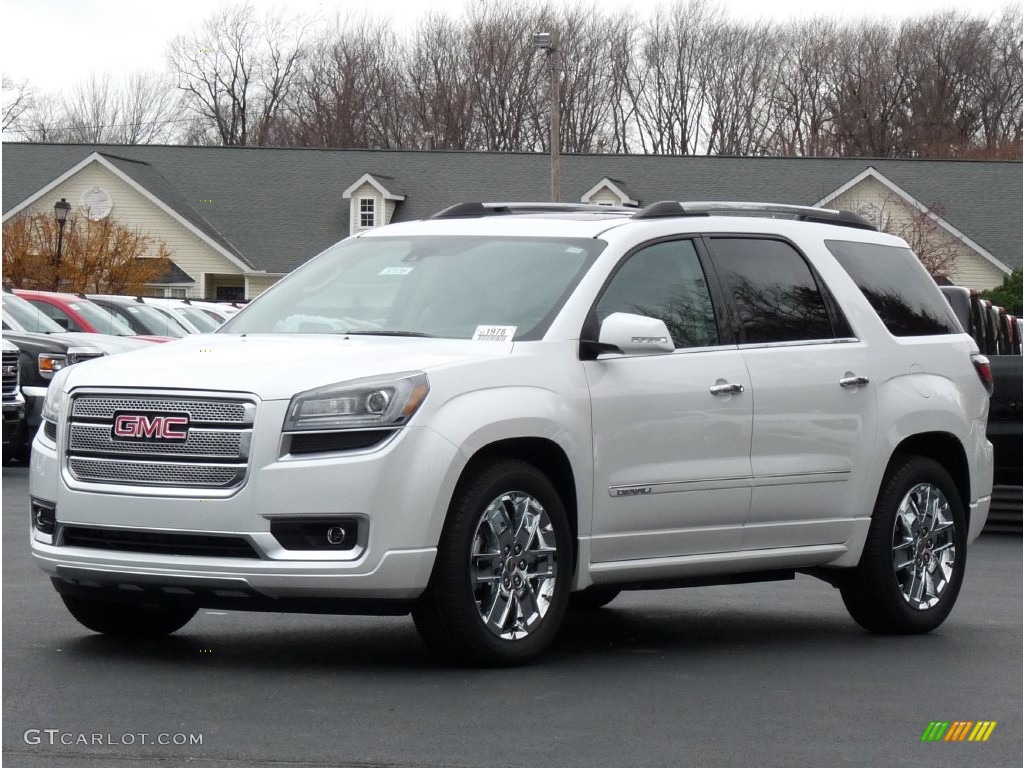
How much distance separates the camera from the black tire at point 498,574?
279 inches

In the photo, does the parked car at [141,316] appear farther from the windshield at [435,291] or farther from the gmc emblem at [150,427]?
the gmc emblem at [150,427]

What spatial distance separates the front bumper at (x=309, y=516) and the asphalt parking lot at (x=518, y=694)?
340 mm

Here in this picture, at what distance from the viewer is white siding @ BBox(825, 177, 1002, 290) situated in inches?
2173

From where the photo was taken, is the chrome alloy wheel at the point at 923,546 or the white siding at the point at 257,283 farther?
the white siding at the point at 257,283

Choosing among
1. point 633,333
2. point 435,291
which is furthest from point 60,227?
point 633,333

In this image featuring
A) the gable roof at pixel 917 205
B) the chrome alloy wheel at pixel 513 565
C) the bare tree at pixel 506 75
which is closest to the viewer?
the chrome alloy wheel at pixel 513 565

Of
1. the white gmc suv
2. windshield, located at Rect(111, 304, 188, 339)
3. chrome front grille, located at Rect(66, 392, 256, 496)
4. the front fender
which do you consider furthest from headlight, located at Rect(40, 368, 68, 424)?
windshield, located at Rect(111, 304, 188, 339)

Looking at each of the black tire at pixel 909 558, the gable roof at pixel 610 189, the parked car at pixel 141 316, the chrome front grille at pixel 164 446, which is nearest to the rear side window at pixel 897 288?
the black tire at pixel 909 558

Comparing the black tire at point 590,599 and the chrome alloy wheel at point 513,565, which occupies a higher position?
the chrome alloy wheel at point 513,565

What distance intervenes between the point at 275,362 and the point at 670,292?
196 cm

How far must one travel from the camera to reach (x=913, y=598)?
899 centimetres

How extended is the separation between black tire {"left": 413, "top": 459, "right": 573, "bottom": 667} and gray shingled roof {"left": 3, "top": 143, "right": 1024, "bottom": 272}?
162 ft

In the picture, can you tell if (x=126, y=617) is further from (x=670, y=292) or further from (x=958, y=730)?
(x=958, y=730)

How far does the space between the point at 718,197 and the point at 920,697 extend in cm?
5224
